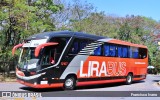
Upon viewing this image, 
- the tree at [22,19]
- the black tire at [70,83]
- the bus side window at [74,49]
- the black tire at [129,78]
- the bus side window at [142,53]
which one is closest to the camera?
the black tire at [70,83]

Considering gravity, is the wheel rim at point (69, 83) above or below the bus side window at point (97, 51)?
below

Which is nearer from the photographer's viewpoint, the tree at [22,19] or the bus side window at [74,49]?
the bus side window at [74,49]

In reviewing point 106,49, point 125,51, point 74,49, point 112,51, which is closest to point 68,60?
point 74,49

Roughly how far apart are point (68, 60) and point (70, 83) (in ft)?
4.40

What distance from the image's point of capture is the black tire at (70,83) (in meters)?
18.5

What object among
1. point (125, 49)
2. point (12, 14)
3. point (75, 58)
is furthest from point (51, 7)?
point (75, 58)

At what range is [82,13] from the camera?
4644 centimetres

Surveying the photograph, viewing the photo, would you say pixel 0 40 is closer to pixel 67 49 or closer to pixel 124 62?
pixel 124 62

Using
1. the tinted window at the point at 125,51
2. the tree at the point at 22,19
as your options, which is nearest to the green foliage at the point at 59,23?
the tree at the point at 22,19

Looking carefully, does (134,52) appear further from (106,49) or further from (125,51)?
(106,49)

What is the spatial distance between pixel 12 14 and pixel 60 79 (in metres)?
11.8

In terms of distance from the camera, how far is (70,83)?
18812mm

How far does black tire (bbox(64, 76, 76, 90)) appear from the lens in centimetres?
1854

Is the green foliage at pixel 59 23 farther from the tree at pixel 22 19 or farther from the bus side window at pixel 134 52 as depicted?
the bus side window at pixel 134 52
